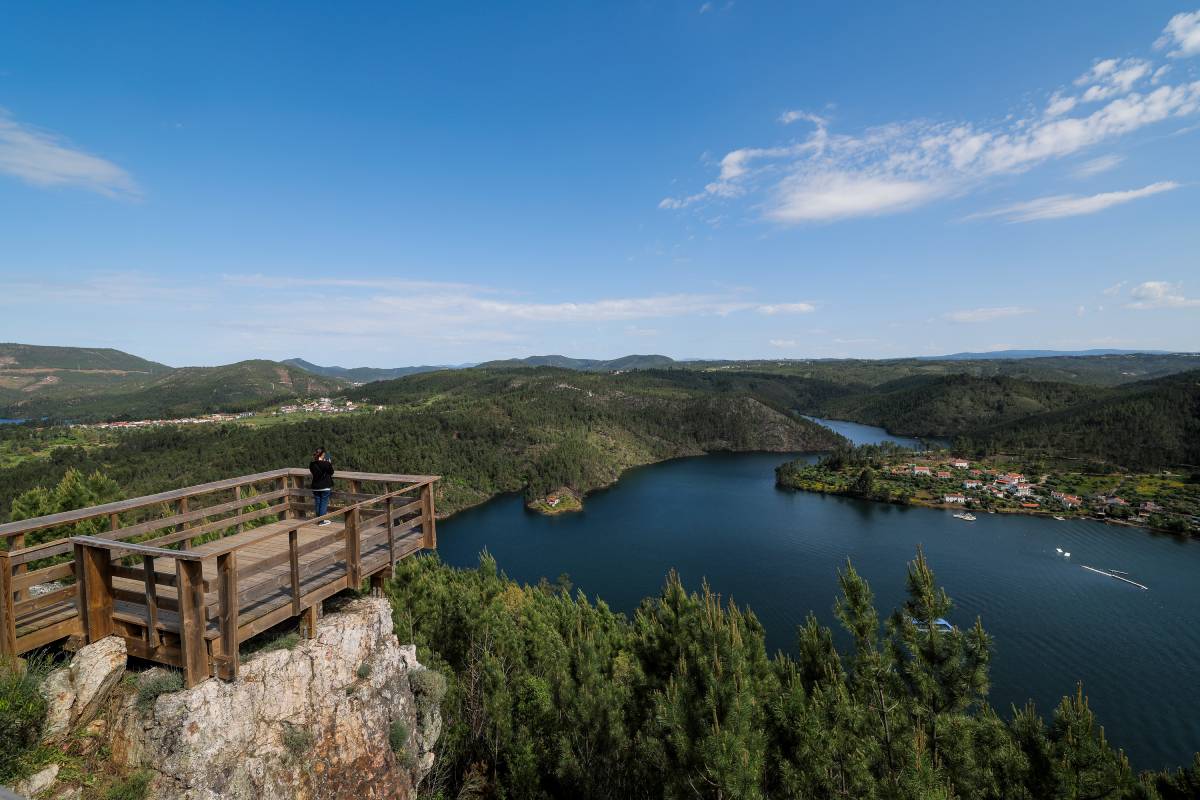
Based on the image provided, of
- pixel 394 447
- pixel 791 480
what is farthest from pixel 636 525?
pixel 394 447

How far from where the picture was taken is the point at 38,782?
427 centimetres

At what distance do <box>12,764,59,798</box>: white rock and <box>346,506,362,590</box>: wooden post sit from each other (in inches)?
114

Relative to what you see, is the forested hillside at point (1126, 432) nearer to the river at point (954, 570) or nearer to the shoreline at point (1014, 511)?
the shoreline at point (1014, 511)

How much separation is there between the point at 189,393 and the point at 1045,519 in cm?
25130

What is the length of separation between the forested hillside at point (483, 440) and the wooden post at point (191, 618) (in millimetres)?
79465

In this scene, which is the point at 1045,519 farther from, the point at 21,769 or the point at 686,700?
the point at 21,769

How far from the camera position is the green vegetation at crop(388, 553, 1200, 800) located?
762 cm

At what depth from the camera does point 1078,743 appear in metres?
8.02

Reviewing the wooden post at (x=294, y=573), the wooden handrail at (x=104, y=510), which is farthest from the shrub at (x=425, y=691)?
the wooden handrail at (x=104, y=510)

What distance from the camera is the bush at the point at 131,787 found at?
4508mm

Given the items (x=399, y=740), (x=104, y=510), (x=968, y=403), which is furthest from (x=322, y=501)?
(x=968, y=403)

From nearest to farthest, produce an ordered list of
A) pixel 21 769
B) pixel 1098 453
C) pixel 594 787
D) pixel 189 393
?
pixel 21 769, pixel 594 787, pixel 1098 453, pixel 189 393

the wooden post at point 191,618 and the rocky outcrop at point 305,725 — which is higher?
the wooden post at point 191,618

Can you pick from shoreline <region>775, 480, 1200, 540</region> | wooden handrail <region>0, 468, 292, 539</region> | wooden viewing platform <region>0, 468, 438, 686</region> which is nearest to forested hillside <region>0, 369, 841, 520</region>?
shoreline <region>775, 480, 1200, 540</region>
